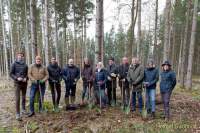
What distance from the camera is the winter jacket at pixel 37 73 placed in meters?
7.41

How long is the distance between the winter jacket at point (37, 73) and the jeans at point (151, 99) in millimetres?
3525

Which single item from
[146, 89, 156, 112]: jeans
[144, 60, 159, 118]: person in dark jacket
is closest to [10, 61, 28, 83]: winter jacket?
[144, 60, 159, 118]: person in dark jacket

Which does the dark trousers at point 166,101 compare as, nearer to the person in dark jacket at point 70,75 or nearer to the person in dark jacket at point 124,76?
the person in dark jacket at point 124,76

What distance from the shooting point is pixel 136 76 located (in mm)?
7730

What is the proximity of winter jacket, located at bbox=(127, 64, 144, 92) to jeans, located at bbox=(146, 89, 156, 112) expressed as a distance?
0.35 metres

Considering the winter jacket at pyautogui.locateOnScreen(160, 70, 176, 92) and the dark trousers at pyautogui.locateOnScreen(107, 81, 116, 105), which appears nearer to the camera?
the winter jacket at pyautogui.locateOnScreen(160, 70, 176, 92)

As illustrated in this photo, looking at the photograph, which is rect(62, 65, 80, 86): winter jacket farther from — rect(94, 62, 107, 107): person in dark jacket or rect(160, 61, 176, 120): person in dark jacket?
rect(160, 61, 176, 120): person in dark jacket

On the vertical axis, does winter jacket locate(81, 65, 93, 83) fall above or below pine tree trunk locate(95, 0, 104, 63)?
below

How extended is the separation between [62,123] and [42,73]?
1.93m

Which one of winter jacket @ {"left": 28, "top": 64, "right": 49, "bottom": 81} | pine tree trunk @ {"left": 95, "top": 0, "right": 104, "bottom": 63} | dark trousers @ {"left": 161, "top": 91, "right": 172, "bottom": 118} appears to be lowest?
dark trousers @ {"left": 161, "top": 91, "right": 172, "bottom": 118}

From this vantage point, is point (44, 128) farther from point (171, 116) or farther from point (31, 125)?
point (171, 116)

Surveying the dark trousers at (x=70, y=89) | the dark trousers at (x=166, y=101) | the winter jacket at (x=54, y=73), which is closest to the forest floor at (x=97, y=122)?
the dark trousers at (x=166, y=101)

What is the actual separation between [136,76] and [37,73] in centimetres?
337

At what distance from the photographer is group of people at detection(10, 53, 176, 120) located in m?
7.32
